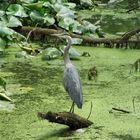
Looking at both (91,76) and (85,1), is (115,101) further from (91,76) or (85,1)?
(85,1)

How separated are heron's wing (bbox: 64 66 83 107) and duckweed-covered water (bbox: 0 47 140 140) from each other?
192 mm

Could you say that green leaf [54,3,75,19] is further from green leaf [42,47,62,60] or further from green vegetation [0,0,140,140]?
green leaf [42,47,62,60]

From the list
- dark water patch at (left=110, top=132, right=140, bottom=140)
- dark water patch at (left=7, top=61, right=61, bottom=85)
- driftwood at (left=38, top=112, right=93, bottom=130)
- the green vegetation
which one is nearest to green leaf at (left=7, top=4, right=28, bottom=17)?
the green vegetation

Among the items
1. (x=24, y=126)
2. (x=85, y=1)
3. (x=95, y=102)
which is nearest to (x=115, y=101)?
(x=95, y=102)

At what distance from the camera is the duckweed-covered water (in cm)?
329

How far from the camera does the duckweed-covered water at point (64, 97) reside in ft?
10.8

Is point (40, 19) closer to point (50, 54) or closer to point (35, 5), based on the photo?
point (35, 5)

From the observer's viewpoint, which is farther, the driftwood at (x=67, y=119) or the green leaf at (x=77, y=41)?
the green leaf at (x=77, y=41)

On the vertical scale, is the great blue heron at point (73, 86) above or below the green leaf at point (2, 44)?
below

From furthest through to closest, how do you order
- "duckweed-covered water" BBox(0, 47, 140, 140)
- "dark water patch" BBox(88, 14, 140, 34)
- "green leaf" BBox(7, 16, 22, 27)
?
"dark water patch" BBox(88, 14, 140, 34) → "green leaf" BBox(7, 16, 22, 27) → "duckweed-covered water" BBox(0, 47, 140, 140)

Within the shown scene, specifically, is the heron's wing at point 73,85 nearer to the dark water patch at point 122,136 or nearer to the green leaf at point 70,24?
the dark water patch at point 122,136

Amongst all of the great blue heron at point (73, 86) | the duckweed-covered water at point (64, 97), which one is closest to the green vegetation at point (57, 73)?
the duckweed-covered water at point (64, 97)

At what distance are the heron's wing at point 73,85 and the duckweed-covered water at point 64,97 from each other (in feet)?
0.63

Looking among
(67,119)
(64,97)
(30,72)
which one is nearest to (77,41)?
(30,72)
